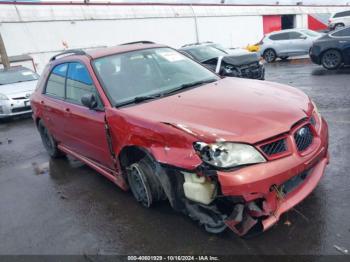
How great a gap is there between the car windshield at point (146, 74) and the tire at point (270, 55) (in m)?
15.4

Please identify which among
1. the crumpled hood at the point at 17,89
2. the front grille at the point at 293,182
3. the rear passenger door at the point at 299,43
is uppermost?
the front grille at the point at 293,182

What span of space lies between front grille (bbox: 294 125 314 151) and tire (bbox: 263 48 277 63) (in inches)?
661

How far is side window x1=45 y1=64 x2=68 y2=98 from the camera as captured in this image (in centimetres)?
501

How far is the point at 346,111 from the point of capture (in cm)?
671

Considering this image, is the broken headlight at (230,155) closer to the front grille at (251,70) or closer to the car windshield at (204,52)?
the front grille at (251,70)

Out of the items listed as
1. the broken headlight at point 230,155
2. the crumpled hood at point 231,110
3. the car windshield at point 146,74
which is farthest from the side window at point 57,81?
the broken headlight at point 230,155

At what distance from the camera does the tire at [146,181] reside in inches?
141

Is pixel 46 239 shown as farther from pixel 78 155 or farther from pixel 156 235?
pixel 78 155

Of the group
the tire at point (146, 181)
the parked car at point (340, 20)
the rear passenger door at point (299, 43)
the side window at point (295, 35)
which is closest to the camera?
the tire at point (146, 181)

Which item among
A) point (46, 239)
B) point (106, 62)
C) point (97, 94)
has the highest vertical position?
point (106, 62)

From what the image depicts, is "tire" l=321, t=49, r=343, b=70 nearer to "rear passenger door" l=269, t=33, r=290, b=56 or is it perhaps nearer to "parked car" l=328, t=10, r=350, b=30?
"rear passenger door" l=269, t=33, r=290, b=56

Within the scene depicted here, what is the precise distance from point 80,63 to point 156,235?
230cm

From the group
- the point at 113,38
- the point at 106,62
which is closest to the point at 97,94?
the point at 106,62

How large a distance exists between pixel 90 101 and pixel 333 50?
10449 mm
